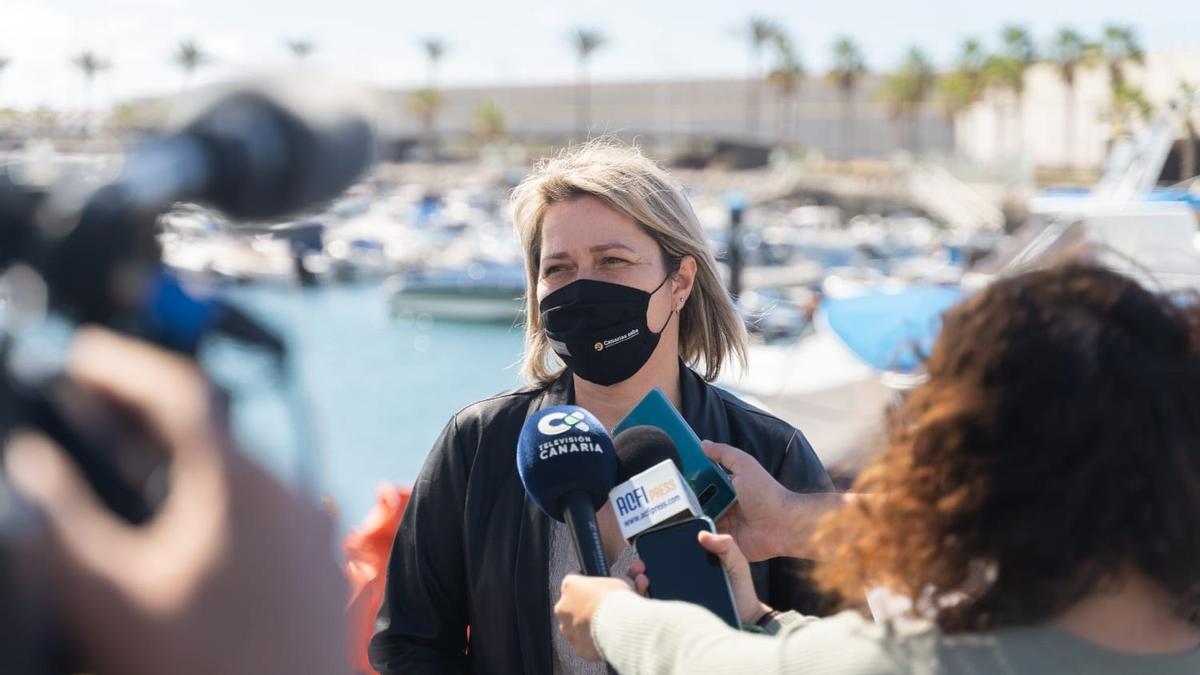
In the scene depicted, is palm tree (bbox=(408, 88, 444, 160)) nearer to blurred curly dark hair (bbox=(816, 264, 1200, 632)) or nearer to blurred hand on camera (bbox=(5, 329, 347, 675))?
blurred curly dark hair (bbox=(816, 264, 1200, 632))

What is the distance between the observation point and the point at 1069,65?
2709 inches

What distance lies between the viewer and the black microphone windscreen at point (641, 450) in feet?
7.49

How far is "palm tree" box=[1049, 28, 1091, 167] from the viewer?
6769 centimetres

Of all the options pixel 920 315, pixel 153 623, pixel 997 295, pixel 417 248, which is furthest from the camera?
pixel 417 248

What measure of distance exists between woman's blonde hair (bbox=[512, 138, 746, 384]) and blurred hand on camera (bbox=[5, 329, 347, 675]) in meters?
2.03

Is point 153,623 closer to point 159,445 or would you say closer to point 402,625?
point 159,445

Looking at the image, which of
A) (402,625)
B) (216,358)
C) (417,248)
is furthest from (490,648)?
(417,248)

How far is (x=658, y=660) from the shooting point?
71.3 inches

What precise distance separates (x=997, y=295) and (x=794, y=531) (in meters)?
1.04

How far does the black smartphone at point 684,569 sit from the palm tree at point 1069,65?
72.1 m

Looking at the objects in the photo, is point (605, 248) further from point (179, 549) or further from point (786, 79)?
point (786, 79)

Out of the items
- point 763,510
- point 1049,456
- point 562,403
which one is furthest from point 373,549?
point 1049,456

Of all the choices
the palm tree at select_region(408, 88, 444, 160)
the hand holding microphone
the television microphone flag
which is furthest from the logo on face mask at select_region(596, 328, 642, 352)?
the palm tree at select_region(408, 88, 444, 160)

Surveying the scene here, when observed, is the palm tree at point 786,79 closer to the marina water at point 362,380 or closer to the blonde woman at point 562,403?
the marina water at point 362,380
